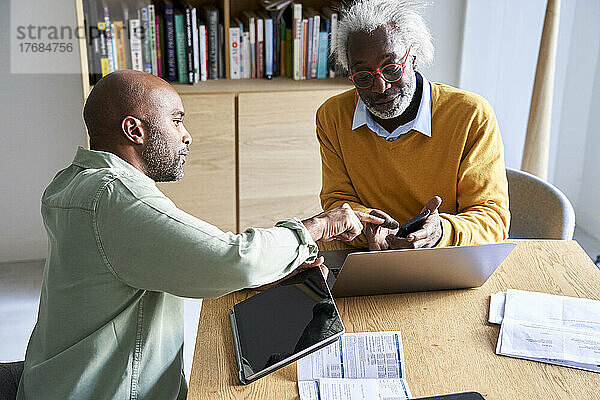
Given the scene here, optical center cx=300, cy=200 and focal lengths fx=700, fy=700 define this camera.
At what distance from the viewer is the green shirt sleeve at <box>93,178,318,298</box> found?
120 cm

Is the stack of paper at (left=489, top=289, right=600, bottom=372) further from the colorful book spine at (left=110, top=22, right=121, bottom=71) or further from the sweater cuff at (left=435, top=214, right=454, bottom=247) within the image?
the colorful book spine at (left=110, top=22, right=121, bottom=71)

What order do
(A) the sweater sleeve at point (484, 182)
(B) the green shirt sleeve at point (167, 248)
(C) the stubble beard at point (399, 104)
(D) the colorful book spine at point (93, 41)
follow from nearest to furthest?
(B) the green shirt sleeve at point (167, 248) < (A) the sweater sleeve at point (484, 182) < (C) the stubble beard at point (399, 104) < (D) the colorful book spine at point (93, 41)

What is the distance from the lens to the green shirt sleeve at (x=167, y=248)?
1200 mm

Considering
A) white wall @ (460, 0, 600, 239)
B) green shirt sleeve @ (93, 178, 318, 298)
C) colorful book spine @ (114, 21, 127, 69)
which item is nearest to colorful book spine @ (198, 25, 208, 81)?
colorful book spine @ (114, 21, 127, 69)

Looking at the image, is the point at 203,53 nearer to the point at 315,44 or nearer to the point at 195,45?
the point at 195,45

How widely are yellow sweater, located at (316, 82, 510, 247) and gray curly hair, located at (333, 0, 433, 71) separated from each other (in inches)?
5.1

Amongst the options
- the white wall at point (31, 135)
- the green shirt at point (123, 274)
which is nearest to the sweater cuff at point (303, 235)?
the green shirt at point (123, 274)

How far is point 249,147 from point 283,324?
1.81 meters

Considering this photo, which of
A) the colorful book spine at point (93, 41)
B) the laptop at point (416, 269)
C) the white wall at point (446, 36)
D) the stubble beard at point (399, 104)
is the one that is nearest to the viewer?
the laptop at point (416, 269)

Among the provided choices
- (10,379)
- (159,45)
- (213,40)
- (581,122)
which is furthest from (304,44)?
(10,379)

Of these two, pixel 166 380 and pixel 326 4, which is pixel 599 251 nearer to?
pixel 326 4

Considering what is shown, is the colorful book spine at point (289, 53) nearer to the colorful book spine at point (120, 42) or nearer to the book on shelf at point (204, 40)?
the book on shelf at point (204, 40)

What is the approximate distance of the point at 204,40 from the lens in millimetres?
3096

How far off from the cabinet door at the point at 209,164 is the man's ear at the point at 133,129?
1.64 meters
